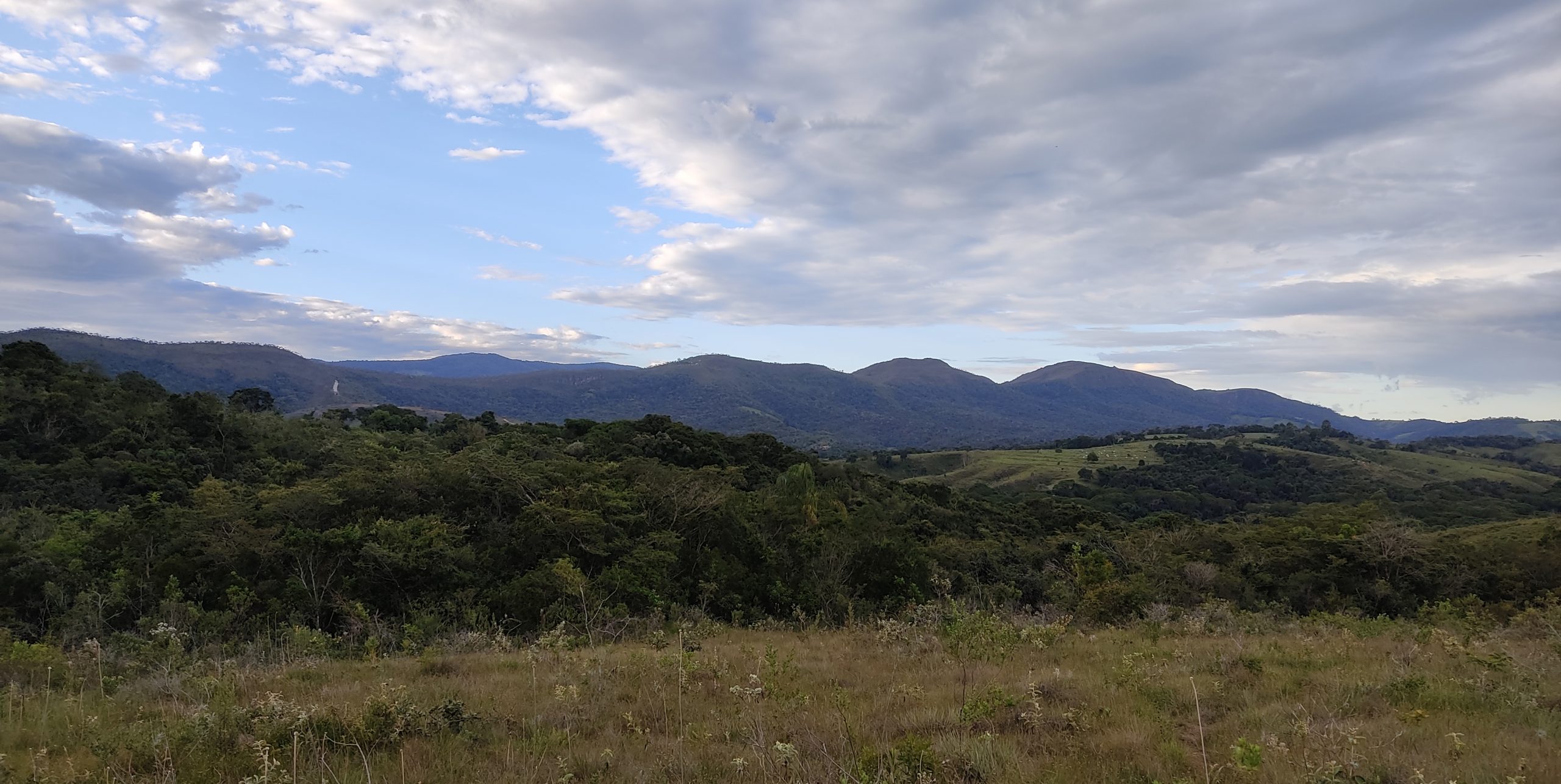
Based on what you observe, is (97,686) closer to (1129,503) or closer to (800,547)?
(800,547)

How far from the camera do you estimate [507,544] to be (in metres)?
17.7

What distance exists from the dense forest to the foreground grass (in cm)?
378

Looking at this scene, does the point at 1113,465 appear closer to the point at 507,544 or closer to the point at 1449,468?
the point at 1449,468

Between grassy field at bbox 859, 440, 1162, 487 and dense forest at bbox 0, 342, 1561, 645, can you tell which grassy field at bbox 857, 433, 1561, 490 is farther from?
dense forest at bbox 0, 342, 1561, 645

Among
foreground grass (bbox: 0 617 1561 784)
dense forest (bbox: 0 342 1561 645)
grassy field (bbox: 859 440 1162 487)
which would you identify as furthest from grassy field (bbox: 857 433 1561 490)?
foreground grass (bbox: 0 617 1561 784)

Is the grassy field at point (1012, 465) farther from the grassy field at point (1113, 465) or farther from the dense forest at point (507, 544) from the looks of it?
the dense forest at point (507, 544)

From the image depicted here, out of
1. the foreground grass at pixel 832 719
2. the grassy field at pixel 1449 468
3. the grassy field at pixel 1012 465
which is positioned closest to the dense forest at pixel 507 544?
the foreground grass at pixel 832 719

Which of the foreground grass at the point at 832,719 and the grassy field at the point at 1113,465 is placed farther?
the grassy field at the point at 1113,465

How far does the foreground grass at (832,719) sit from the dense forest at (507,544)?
149 inches

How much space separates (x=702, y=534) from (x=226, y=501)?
519 inches

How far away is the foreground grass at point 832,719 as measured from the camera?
13.6 ft

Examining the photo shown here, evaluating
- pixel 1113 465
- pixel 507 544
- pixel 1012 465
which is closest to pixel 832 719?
pixel 507 544

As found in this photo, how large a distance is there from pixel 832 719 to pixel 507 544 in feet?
47.7

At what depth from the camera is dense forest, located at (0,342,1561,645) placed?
14570 mm
